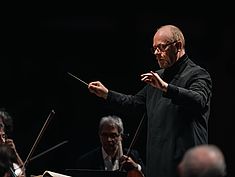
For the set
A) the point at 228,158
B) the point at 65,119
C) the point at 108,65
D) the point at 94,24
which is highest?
the point at 94,24

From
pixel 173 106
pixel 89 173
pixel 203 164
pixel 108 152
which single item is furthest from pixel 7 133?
pixel 203 164

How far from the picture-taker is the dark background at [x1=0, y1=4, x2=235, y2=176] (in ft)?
19.4

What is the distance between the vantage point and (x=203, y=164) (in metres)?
2.26

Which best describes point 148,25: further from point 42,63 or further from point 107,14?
point 42,63

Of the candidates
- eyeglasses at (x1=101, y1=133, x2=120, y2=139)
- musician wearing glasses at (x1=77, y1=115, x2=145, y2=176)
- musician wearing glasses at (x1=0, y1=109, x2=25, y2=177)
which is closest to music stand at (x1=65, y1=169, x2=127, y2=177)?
musician wearing glasses at (x1=0, y1=109, x2=25, y2=177)

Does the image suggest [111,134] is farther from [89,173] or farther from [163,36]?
[163,36]

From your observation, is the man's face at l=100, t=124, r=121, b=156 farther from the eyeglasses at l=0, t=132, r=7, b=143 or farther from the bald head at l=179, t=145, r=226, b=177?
the bald head at l=179, t=145, r=226, b=177

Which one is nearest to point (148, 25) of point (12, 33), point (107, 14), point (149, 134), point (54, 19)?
point (107, 14)

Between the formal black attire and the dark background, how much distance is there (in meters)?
2.04

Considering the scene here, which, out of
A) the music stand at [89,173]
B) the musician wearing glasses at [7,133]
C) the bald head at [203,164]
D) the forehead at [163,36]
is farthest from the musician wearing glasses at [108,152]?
the bald head at [203,164]

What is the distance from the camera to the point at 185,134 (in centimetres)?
368

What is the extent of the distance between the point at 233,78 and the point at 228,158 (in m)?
0.73

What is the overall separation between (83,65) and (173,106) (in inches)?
95.2

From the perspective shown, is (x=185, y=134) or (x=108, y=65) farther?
(x=108, y=65)
